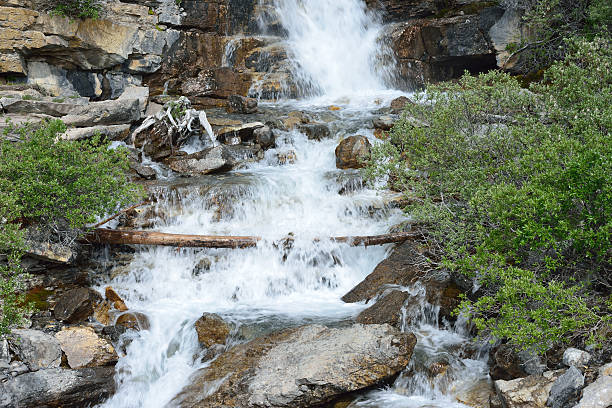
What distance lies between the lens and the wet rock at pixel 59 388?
5876 mm

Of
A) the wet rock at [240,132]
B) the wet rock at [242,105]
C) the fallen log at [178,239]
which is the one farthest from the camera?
the wet rock at [242,105]

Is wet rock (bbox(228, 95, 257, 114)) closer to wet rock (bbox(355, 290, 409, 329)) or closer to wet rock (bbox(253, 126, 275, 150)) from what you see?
wet rock (bbox(253, 126, 275, 150))

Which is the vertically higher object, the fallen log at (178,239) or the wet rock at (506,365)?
the fallen log at (178,239)

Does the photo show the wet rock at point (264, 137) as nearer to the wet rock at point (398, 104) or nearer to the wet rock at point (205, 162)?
the wet rock at point (205, 162)

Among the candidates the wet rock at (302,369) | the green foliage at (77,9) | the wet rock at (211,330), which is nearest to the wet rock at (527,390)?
the wet rock at (302,369)

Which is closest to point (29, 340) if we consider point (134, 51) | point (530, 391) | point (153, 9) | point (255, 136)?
point (530, 391)

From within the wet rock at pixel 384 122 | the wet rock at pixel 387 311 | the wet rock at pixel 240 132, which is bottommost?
the wet rock at pixel 387 311

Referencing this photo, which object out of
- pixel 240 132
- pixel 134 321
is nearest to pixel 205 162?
pixel 240 132

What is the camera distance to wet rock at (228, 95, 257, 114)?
17203 mm

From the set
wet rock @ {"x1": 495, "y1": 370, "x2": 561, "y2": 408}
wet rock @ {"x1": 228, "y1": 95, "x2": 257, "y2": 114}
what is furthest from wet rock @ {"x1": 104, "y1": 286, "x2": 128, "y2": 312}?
wet rock @ {"x1": 228, "y1": 95, "x2": 257, "y2": 114}

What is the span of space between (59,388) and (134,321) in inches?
67.5

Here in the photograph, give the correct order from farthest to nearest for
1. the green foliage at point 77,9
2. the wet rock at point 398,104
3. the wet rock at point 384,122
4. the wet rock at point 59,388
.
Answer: the green foliage at point 77,9 < the wet rock at point 398,104 < the wet rock at point 384,122 < the wet rock at point 59,388

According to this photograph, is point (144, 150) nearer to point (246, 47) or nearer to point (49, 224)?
point (49, 224)

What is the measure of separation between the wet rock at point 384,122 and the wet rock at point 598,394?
1081 cm
